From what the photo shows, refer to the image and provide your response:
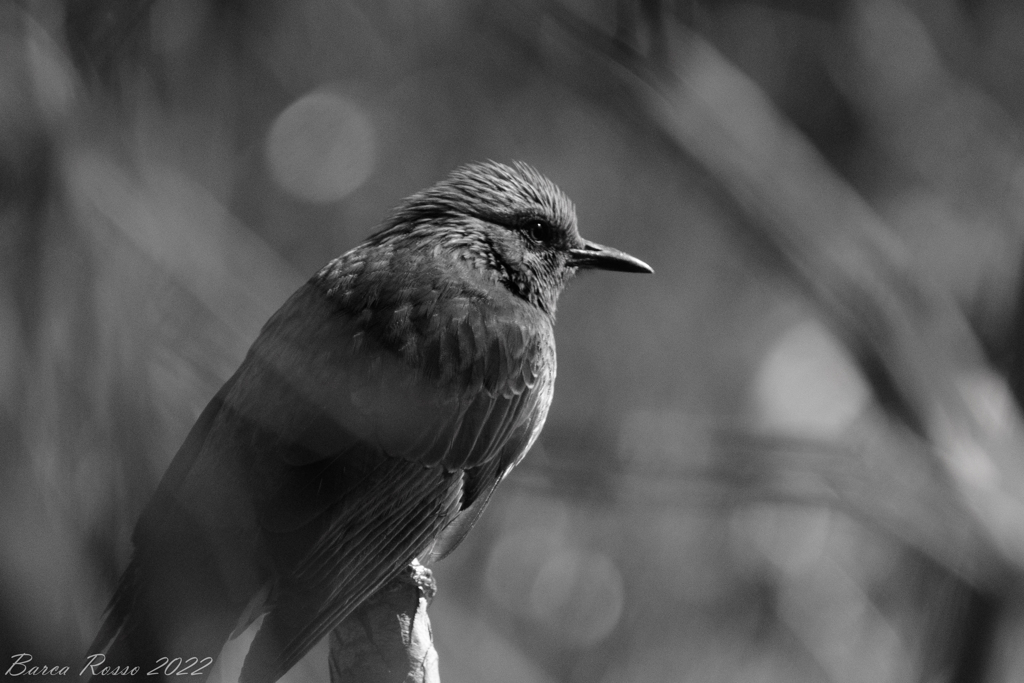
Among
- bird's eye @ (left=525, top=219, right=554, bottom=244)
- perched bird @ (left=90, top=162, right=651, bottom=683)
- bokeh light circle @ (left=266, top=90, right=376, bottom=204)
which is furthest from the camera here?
bokeh light circle @ (left=266, top=90, right=376, bottom=204)

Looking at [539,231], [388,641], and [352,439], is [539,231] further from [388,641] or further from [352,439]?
[388,641]

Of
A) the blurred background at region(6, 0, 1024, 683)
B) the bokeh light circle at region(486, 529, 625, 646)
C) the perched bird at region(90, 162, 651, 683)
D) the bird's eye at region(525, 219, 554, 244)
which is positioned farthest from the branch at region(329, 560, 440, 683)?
the bokeh light circle at region(486, 529, 625, 646)

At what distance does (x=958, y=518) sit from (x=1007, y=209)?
379 centimetres

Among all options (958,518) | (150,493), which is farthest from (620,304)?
(150,493)

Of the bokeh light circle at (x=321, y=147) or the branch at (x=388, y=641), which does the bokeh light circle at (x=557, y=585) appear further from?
the branch at (x=388, y=641)

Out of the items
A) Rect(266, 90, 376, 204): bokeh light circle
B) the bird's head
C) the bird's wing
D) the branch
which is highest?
Rect(266, 90, 376, 204): bokeh light circle

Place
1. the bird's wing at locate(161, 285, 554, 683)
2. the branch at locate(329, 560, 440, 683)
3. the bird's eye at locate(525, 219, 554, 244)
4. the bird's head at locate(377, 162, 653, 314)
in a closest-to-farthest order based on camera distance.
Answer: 1. the branch at locate(329, 560, 440, 683)
2. the bird's wing at locate(161, 285, 554, 683)
3. the bird's head at locate(377, 162, 653, 314)
4. the bird's eye at locate(525, 219, 554, 244)

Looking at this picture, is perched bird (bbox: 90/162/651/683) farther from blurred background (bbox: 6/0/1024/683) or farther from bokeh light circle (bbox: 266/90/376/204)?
bokeh light circle (bbox: 266/90/376/204)

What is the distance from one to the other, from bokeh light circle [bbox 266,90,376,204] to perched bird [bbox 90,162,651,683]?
10.7ft

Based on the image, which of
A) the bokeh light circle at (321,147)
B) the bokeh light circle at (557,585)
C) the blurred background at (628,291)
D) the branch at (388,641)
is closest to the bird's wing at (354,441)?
the branch at (388,641)

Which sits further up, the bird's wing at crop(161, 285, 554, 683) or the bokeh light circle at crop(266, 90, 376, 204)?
the bokeh light circle at crop(266, 90, 376, 204)

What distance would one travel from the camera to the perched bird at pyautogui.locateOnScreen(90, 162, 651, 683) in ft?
11.4

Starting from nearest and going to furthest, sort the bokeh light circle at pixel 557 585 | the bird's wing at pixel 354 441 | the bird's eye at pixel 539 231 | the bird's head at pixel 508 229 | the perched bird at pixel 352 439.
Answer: the perched bird at pixel 352 439 < the bird's wing at pixel 354 441 < the bird's head at pixel 508 229 < the bird's eye at pixel 539 231 < the bokeh light circle at pixel 557 585

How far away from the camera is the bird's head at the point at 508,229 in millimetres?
4680
